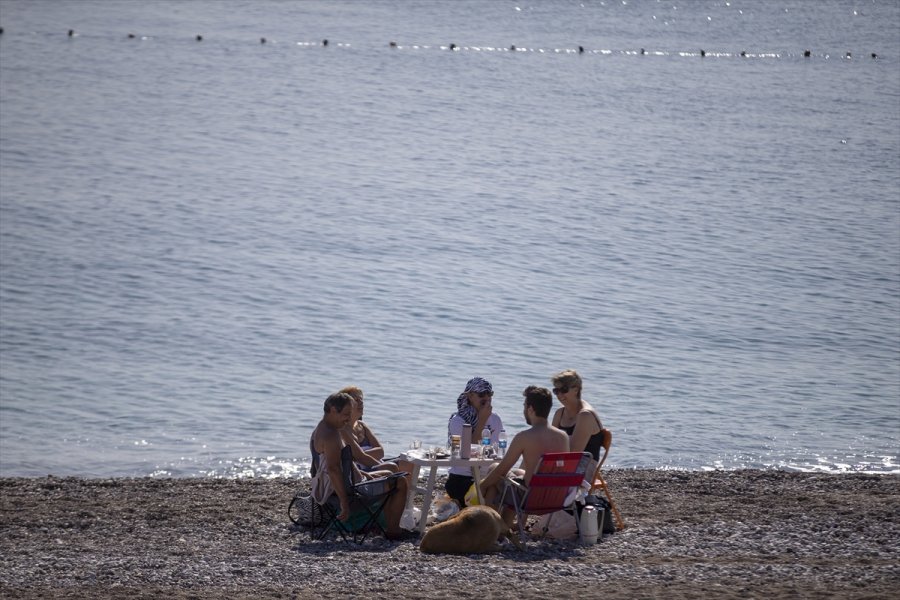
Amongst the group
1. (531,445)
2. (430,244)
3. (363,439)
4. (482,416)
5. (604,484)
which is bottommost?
(604,484)

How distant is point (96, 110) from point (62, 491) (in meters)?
39.8

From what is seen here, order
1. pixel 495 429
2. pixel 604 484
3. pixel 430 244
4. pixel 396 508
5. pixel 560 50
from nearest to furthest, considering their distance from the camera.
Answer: pixel 396 508 < pixel 604 484 < pixel 495 429 < pixel 430 244 < pixel 560 50

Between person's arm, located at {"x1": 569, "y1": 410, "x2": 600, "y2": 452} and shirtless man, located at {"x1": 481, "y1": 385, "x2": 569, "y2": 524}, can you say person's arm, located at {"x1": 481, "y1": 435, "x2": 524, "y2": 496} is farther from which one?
person's arm, located at {"x1": 569, "y1": 410, "x2": 600, "y2": 452}

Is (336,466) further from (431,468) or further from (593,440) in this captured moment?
(593,440)

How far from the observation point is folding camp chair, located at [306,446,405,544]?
8992 mm

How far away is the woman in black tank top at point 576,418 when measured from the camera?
934cm

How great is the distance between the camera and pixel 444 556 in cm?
837

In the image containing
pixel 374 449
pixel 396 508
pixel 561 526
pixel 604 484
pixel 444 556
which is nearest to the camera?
pixel 444 556

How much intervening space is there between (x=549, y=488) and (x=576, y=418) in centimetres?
84

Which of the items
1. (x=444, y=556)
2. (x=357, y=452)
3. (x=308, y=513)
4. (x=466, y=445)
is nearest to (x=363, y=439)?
(x=357, y=452)

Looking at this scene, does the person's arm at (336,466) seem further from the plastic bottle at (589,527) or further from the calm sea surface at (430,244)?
the calm sea surface at (430,244)

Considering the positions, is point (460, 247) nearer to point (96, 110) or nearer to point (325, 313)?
point (325, 313)

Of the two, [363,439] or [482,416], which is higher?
[482,416]

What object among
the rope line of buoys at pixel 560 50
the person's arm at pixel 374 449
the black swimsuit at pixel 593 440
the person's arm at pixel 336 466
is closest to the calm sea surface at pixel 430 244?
the rope line of buoys at pixel 560 50
